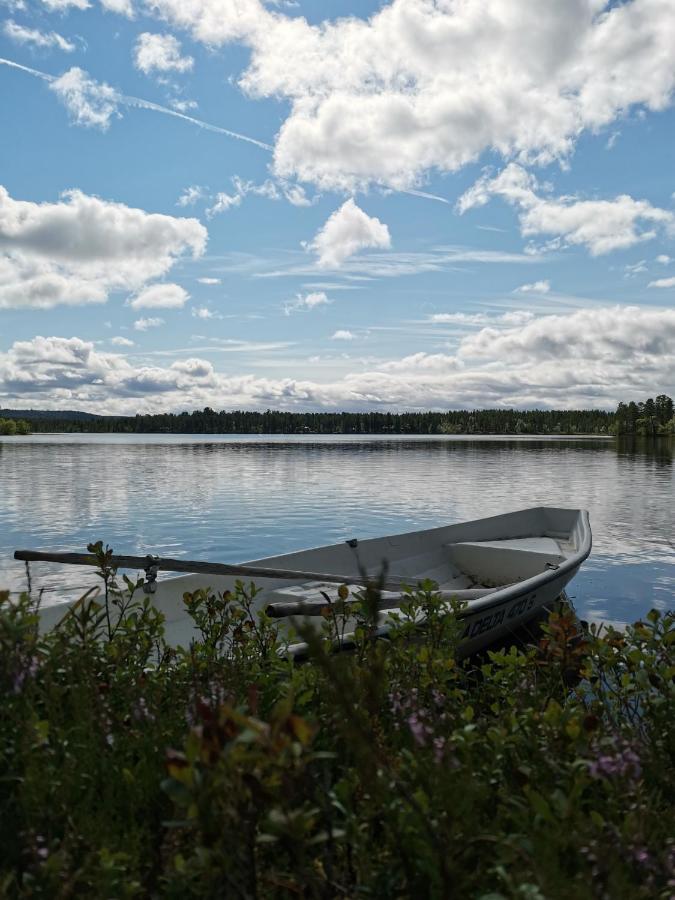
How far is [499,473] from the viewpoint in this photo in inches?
2293

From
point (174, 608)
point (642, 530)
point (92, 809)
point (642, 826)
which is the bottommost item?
point (642, 530)

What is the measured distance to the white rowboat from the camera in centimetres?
870

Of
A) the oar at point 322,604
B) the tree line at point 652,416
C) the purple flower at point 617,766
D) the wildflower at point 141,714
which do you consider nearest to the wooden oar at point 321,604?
the oar at point 322,604

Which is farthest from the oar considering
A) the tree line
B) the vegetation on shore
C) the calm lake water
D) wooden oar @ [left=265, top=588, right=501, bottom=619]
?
the tree line

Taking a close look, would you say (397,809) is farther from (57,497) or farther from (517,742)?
(57,497)

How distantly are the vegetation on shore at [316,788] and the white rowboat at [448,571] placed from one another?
116 inches

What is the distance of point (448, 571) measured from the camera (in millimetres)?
14656

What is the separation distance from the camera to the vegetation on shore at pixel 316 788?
181cm

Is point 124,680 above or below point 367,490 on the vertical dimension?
above

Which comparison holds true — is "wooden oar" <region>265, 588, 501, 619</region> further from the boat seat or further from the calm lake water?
the calm lake water

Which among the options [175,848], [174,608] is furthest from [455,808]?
[174,608]

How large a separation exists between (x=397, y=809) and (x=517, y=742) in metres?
0.97

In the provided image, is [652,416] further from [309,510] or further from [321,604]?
[321,604]

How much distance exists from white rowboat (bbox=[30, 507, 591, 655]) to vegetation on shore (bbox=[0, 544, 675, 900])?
295cm
